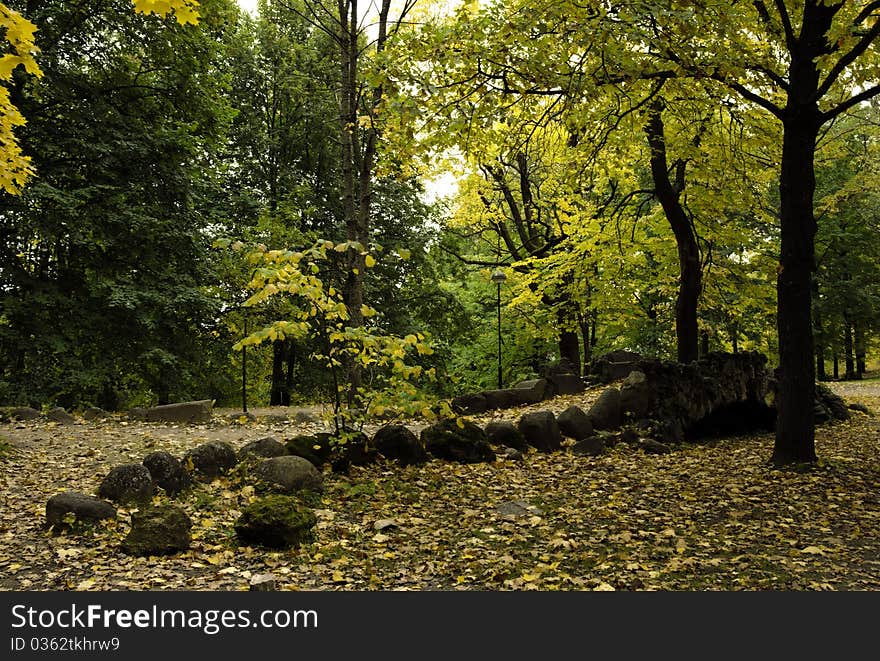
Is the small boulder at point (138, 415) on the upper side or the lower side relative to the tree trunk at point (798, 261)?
lower

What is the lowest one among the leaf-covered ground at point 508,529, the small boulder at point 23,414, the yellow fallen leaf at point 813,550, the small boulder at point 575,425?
the yellow fallen leaf at point 813,550

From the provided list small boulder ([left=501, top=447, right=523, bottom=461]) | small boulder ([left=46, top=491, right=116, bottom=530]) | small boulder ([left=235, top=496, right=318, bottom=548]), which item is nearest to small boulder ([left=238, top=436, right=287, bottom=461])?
small boulder ([left=46, top=491, right=116, bottom=530])

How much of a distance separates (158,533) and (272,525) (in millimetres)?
790

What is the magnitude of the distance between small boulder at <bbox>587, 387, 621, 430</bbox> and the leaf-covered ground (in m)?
0.95

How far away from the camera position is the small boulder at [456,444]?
7.96 meters

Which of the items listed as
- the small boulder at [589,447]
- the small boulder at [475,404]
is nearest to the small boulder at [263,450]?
the small boulder at [589,447]

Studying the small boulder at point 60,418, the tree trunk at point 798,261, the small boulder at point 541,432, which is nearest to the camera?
the tree trunk at point 798,261

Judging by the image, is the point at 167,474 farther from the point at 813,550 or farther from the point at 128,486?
the point at 813,550

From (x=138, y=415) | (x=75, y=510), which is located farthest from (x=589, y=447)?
(x=138, y=415)

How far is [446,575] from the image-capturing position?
4309 mm

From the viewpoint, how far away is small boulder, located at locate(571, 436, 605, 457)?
868 centimetres

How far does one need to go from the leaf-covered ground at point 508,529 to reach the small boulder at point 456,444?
0.24 metres

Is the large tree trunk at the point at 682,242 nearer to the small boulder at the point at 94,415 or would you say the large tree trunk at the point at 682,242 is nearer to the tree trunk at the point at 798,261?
the tree trunk at the point at 798,261

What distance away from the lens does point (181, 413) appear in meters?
11.1
